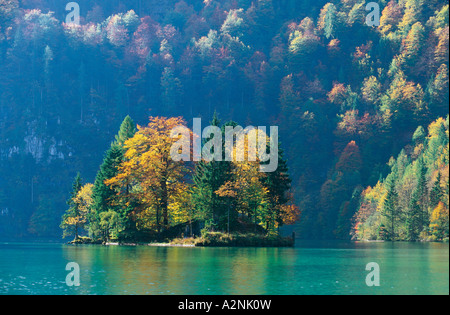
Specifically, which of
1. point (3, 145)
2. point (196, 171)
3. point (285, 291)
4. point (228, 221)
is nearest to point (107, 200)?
point (196, 171)

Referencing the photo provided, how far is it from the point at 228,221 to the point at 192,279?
4026 centimetres

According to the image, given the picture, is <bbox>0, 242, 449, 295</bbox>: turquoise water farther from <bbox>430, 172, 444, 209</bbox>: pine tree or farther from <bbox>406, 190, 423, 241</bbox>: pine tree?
<bbox>406, 190, 423, 241</bbox>: pine tree

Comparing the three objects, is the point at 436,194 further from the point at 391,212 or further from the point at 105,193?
the point at 105,193

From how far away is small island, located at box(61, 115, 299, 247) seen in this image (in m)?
84.6

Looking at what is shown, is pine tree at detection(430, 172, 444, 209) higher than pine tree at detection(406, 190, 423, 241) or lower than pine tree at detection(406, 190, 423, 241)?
higher

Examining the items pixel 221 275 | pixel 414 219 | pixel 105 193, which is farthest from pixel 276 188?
pixel 414 219

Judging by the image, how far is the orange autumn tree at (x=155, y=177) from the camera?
87.8 meters

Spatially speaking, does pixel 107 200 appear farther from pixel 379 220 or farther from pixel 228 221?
pixel 379 220

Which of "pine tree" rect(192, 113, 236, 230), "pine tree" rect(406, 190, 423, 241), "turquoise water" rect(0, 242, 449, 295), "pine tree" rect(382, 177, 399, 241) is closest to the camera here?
"turquoise water" rect(0, 242, 449, 295)

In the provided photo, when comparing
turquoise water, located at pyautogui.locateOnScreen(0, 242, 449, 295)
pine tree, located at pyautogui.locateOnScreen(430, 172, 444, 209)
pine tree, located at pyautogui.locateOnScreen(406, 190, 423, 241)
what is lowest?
turquoise water, located at pyautogui.locateOnScreen(0, 242, 449, 295)

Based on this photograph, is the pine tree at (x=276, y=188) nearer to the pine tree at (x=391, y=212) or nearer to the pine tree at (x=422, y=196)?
the pine tree at (x=422, y=196)

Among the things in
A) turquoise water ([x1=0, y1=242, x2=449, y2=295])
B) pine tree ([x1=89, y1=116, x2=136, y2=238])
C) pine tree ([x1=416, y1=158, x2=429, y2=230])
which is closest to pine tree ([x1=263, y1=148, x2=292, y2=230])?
pine tree ([x1=89, y1=116, x2=136, y2=238])

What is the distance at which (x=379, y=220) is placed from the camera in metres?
135
